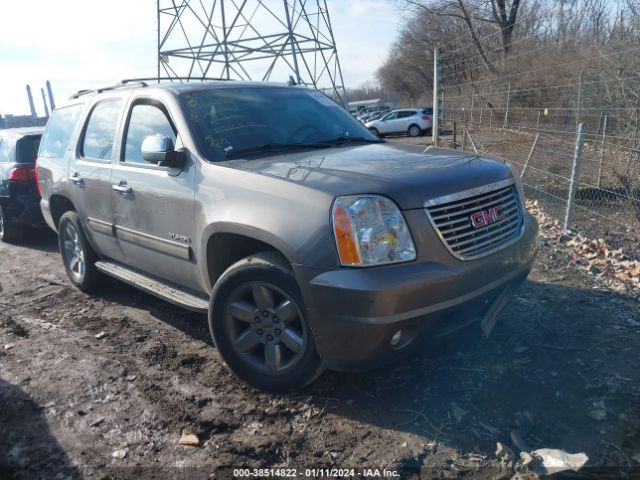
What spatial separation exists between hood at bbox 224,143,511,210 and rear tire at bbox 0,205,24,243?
5.59m

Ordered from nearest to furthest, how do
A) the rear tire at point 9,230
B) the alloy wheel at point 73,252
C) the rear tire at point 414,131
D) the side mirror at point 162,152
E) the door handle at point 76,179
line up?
1. the side mirror at point 162,152
2. the door handle at point 76,179
3. the alloy wheel at point 73,252
4. the rear tire at point 9,230
5. the rear tire at point 414,131

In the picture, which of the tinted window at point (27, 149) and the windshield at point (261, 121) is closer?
the windshield at point (261, 121)

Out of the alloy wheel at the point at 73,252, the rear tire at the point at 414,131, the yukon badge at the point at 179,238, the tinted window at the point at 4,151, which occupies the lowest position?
the rear tire at the point at 414,131

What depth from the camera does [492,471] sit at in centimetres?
246

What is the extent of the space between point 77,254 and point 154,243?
1.88 metres

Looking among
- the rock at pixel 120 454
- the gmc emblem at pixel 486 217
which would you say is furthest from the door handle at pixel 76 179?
the gmc emblem at pixel 486 217

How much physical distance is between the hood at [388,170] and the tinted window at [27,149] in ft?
17.3

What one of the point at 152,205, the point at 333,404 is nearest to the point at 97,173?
the point at 152,205

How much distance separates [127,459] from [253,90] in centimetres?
283

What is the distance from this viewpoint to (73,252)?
5.40 metres

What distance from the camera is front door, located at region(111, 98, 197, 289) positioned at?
3.57 meters

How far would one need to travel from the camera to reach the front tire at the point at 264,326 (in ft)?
9.75

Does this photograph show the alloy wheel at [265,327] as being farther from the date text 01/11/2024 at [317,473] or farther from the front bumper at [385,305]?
the date text 01/11/2024 at [317,473]

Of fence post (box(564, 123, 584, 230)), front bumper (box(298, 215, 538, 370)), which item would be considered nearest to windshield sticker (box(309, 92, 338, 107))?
front bumper (box(298, 215, 538, 370))
